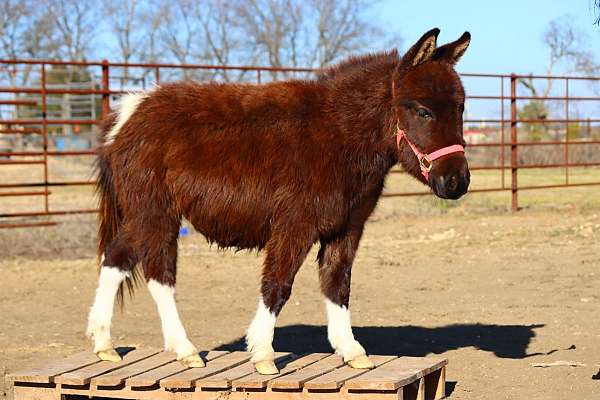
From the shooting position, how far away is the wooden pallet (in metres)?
4.66

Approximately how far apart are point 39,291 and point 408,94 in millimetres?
5721

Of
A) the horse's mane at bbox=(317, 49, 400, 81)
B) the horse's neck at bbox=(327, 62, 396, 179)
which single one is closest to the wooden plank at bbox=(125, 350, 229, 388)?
the horse's neck at bbox=(327, 62, 396, 179)

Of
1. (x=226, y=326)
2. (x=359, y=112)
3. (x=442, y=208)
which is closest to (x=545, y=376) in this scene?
(x=359, y=112)

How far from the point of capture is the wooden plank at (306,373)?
465 cm

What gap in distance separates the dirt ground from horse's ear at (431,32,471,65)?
201cm

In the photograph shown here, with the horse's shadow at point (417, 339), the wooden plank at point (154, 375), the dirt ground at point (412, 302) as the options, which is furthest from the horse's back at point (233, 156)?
the horse's shadow at point (417, 339)

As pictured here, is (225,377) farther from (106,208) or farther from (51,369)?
(106,208)

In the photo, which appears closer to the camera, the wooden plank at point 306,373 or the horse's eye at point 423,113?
the wooden plank at point 306,373

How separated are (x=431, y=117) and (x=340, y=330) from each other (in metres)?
1.36

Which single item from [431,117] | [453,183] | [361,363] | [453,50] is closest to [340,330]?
[361,363]

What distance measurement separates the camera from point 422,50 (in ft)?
16.0

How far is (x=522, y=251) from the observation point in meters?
11.4

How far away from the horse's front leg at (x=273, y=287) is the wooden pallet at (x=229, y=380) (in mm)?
134

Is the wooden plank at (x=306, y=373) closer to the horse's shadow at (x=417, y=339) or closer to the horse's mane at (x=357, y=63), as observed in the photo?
the horse's shadow at (x=417, y=339)
